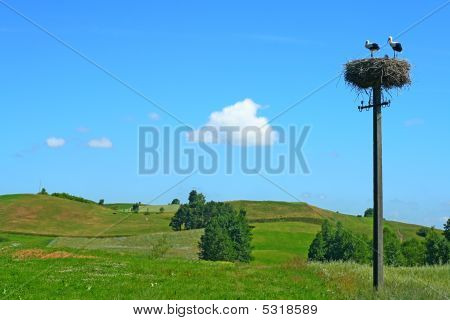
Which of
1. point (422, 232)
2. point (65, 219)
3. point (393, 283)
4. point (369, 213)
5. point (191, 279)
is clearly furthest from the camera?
point (369, 213)

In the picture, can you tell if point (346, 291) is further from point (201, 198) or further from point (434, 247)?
point (201, 198)

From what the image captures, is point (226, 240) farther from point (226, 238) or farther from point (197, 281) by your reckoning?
point (197, 281)

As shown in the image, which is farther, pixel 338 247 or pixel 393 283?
pixel 338 247

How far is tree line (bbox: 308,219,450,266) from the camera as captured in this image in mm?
77000

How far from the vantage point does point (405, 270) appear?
26.9m

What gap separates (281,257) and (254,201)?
44.0 metres

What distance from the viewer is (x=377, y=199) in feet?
67.1

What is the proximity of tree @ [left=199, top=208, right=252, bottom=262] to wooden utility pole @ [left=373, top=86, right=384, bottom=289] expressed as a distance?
5651cm

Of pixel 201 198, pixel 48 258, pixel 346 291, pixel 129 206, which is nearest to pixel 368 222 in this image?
pixel 201 198

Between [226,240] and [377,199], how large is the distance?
60276mm

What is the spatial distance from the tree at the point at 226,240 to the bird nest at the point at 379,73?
2244 inches

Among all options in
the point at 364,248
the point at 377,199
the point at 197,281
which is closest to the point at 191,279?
the point at 197,281

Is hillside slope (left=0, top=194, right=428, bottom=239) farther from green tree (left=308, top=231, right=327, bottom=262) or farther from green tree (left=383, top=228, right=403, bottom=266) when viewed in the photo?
green tree (left=383, top=228, right=403, bottom=266)
